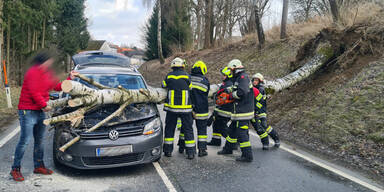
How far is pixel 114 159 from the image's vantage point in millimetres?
4520

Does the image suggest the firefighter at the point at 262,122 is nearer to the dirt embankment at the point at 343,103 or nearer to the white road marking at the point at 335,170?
the white road marking at the point at 335,170

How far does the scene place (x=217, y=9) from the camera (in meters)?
29.2

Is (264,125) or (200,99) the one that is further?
(264,125)

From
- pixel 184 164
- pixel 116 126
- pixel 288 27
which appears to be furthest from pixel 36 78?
pixel 288 27

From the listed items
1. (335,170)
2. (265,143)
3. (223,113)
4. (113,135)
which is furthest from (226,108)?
(113,135)

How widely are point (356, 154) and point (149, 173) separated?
381cm

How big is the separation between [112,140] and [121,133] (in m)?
0.17

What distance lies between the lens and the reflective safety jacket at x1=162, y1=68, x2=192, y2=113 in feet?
18.4

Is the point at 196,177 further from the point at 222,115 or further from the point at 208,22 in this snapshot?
the point at 208,22

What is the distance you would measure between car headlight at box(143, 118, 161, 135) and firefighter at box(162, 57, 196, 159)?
647 millimetres

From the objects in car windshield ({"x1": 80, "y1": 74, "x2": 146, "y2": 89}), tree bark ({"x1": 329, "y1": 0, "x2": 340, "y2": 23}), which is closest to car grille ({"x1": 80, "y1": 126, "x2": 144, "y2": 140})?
Result: car windshield ({"x1": 80, "y1": 74, "x2": 146, "y2": 89})

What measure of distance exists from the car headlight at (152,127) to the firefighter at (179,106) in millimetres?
647

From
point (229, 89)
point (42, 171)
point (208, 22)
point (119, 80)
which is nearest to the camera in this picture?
point (42, 171)

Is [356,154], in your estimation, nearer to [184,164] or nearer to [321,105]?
[321,105]
